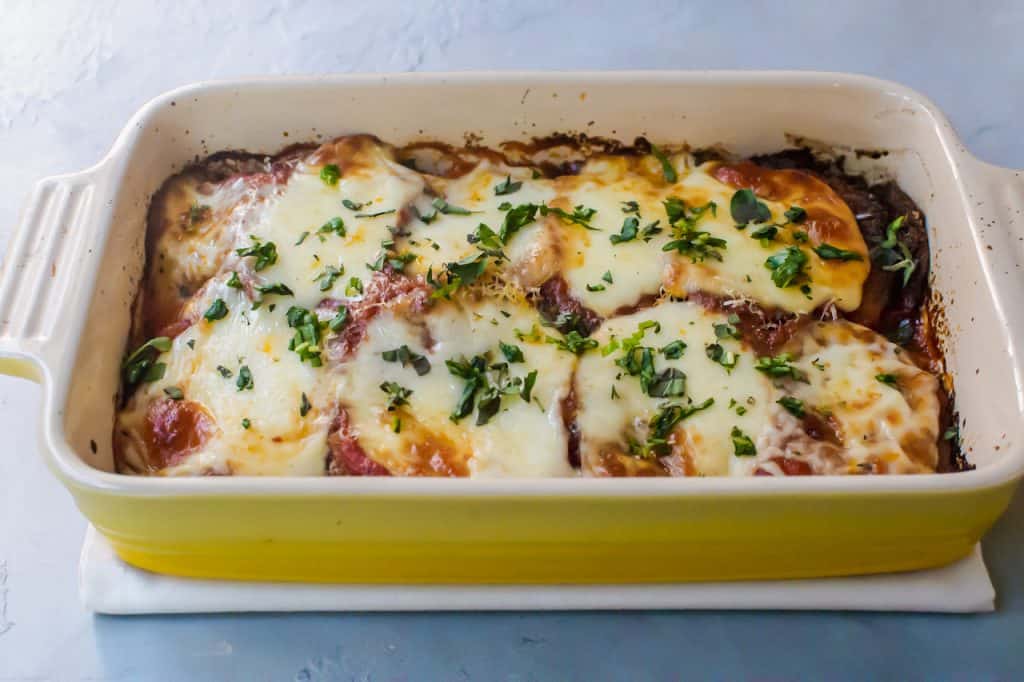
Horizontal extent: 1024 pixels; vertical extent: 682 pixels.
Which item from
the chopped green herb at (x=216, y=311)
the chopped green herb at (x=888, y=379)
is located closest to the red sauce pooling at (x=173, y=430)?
the chopped green herb at (x=216, y=311)

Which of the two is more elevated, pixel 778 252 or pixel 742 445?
pixel 778 252

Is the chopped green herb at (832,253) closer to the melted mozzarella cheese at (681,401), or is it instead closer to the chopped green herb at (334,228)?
the melted mozzarella cheese at (681,401)

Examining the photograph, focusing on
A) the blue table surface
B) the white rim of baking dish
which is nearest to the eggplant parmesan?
the white rim of baking dish

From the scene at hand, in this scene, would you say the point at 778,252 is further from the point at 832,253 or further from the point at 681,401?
the point at 681,401

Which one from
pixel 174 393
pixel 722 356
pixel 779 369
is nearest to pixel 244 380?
pixel 174 393

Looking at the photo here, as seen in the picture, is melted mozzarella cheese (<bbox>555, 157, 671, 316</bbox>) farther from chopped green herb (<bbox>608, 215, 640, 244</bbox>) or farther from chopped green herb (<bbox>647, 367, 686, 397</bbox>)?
chopped green herb (<bbox>647, 367, 686, 397</bbox>)

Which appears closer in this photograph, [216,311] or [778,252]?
[216,311]

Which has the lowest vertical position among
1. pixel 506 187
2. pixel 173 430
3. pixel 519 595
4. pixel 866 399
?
pixel 519 595

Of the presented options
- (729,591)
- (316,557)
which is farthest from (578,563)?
(316,557)
